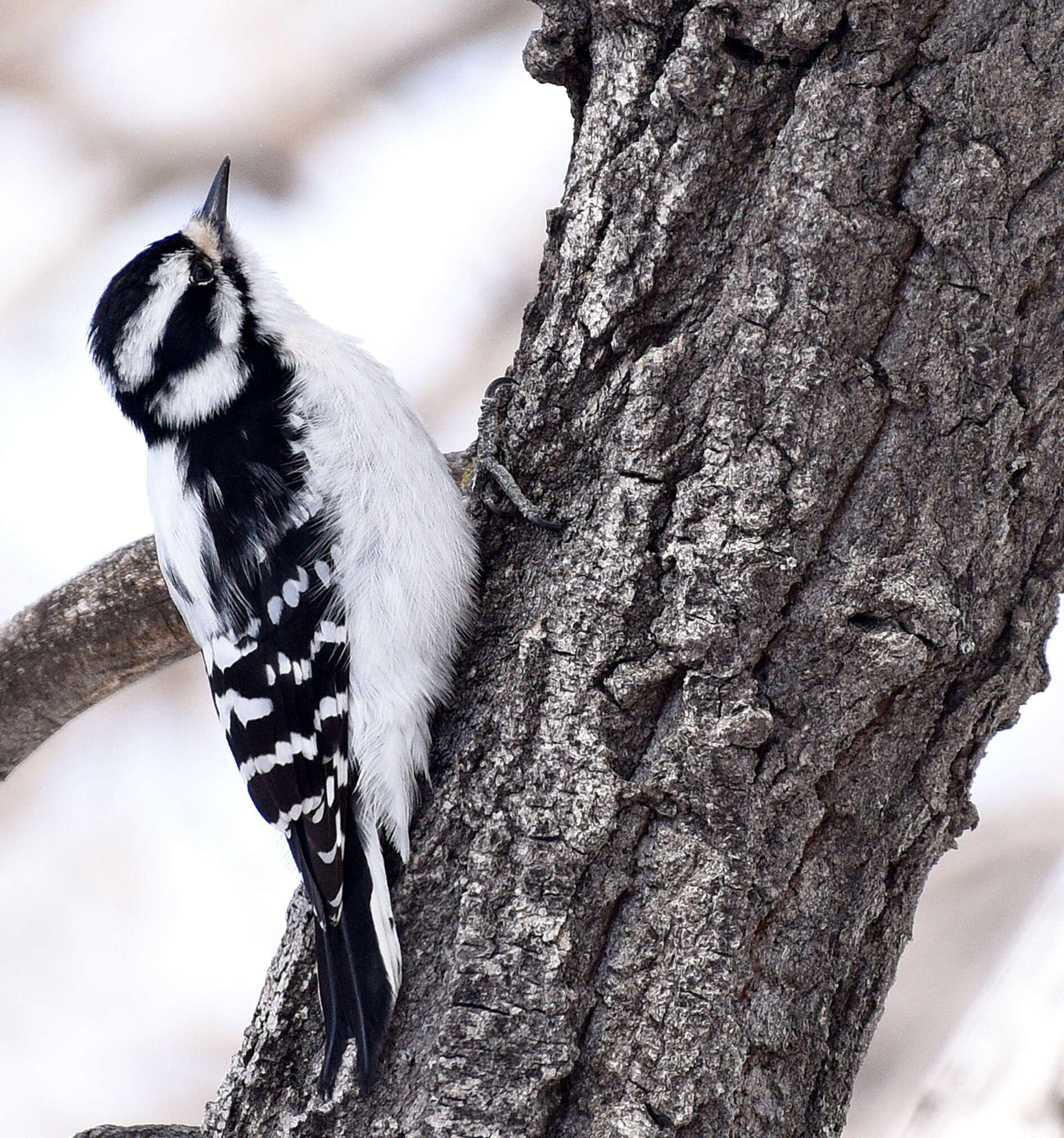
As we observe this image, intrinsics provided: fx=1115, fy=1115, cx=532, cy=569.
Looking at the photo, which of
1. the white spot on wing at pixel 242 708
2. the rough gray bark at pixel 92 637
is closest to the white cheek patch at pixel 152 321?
the rough gray bark at pixel 92 637

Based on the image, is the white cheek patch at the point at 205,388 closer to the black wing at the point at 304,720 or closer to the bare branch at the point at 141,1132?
the black wing at the point at 304,720

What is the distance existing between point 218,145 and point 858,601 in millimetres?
1904

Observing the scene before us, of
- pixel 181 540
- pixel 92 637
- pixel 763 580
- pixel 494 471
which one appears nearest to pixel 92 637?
pixel 92 637

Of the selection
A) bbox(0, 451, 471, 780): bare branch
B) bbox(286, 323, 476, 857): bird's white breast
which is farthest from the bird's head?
bbox(0, 451, 471, 780): bare branch

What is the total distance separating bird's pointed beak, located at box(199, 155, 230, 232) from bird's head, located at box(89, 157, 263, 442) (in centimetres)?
8

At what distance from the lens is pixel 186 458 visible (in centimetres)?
172

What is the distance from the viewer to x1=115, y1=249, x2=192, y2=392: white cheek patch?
174cm

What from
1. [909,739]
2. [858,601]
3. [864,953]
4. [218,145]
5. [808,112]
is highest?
[218,145]

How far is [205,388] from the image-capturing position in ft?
5.61

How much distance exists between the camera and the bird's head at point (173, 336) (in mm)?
1716

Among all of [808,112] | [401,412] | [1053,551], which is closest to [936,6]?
[808,112]

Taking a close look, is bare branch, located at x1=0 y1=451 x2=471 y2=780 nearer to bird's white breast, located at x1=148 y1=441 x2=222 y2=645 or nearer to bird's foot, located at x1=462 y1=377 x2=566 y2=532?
bird's white breast, located at x1=148 y1=441 x2=222 y2=645

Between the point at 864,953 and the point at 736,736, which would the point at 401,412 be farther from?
the point at 864,953

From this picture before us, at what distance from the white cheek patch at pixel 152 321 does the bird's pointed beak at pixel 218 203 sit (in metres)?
0.13
